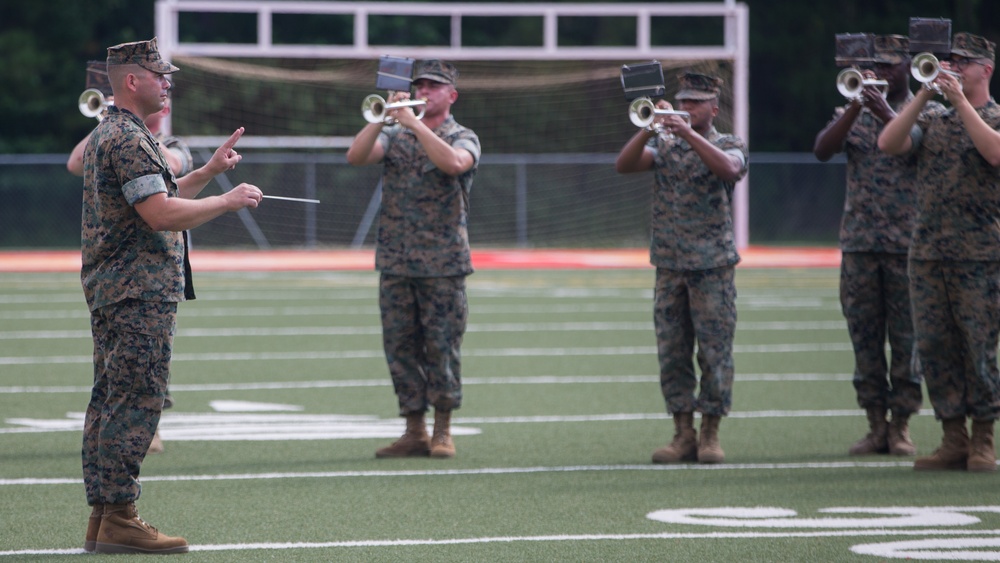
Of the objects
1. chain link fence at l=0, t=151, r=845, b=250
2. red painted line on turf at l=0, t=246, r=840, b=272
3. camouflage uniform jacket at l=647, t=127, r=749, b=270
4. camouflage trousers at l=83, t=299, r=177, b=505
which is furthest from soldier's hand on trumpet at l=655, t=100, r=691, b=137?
chain link fence at l=0, t=151, r=845, b=250

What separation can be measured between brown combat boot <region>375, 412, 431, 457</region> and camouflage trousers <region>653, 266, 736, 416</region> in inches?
54.9

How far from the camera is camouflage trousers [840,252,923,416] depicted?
8.04 meters

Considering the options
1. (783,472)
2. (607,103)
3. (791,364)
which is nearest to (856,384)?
(783,472)

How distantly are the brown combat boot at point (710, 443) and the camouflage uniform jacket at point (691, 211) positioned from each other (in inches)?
34.8

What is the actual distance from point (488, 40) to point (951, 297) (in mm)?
31200

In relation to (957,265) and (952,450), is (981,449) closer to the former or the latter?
(952,450)

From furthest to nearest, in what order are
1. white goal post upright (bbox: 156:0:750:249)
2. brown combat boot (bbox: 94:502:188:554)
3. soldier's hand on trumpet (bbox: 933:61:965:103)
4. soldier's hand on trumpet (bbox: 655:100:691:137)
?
1. white goal post upright (bbox: 156:0:750:249)
2. soldier's hand on trumpet (bbox: 655:100:691:137)
3. soldier's hand on trumpet (bbox: 933:61:965:103)
4. brown combat boot (bbox: 94:502:188:554)

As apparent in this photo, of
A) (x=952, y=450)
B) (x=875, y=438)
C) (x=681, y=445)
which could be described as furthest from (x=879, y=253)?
(x=681, y=445)

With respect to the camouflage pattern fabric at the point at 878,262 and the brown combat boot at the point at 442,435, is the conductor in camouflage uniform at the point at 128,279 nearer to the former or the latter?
the brown combat boot at the point at 442,435

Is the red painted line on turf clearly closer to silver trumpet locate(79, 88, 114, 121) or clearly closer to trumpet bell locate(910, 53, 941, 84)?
silver trumpet locate(79, 88, 114, 121)

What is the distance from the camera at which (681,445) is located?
25.9ft

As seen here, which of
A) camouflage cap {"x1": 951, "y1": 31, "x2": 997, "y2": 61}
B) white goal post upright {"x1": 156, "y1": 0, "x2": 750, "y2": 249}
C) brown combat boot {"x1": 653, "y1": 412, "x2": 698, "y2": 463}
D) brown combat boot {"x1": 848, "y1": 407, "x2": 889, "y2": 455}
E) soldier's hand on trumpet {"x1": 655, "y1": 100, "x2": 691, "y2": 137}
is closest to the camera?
camouflage cap {"x1": 951, "y1": 31, "x2": 997, "y2": 61}

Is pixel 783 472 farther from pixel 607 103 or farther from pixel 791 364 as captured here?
pixel 607 103

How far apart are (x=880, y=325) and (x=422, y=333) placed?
2622 millimetres
